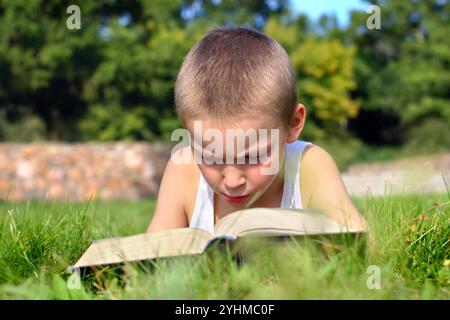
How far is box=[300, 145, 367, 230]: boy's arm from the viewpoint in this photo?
209cm

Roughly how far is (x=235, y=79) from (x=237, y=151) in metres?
0.22

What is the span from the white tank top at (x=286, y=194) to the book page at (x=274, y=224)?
79cm

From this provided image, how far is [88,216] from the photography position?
2.32m

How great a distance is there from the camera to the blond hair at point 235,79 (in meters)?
1.89

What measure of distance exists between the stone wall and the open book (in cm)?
1417

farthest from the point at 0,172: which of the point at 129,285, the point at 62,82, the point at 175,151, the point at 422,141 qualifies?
the point at 422,141

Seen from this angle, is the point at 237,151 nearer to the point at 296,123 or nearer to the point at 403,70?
the point at 296,123

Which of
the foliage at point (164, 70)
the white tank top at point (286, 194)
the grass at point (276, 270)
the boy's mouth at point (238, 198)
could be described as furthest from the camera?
the foliage at point (164, 70)

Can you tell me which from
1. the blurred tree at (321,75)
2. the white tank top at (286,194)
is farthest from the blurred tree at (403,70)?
A: the white tank top at (286,194)

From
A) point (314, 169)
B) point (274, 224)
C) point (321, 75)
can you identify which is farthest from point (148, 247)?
point (321, 75)

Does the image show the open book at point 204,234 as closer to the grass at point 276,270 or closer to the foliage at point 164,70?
the grass at point 276,270
